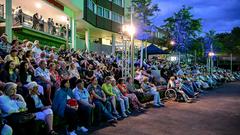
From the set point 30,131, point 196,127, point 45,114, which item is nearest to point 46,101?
point 45,114

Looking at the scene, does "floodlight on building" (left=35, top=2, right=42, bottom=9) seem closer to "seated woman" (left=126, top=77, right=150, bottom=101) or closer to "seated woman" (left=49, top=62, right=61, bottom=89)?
"seated woman" (left=126, top=77, right=150, bottom=101)

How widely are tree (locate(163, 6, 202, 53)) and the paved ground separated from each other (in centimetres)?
3263

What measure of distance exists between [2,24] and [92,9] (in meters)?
17.9

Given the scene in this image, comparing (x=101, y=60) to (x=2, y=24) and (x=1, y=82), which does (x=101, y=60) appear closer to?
(x=2, y=24)

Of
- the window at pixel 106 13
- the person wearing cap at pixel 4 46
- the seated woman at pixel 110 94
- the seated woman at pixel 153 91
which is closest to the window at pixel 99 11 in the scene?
the window at pixel 106 13

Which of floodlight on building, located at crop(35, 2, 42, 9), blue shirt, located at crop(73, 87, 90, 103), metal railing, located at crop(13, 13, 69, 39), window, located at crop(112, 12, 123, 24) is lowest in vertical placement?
Result: blue shirt, located at crop(73, 87, 90, 103)

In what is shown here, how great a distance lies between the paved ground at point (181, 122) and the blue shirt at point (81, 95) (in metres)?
1.09

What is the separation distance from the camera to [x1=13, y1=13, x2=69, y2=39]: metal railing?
2098 centimetres

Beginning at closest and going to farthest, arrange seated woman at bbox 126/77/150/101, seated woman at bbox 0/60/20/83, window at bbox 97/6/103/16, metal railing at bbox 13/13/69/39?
seated woman at bbox 0/60/20/83 → seated woman at bbox 126/77/150/101 → metal railing at bbox 13/13/69/39 → window at bbox 97/6/103/16

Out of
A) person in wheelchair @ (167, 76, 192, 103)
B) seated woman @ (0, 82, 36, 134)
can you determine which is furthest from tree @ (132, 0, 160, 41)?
seated woman @ (0, 82, 36, 134)

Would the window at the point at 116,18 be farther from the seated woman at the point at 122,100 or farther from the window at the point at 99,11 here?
the seated woman at the point at 122,100

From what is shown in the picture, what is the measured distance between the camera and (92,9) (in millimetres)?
36938

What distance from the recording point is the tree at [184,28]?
46.5 m

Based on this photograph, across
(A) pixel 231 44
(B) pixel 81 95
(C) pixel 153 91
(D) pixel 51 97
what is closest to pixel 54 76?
(D) pixel 51 97
